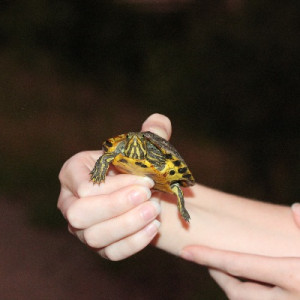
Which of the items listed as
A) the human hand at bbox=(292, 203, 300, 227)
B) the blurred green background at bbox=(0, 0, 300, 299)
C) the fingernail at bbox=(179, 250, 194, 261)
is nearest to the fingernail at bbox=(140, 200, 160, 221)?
the fingernail at bbox=(179, 250, 194, 261)

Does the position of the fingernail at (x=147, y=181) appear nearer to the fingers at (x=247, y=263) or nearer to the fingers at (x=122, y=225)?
the fingers at (x=122, y=225)

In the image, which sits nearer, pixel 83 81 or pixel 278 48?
pixel 278 48

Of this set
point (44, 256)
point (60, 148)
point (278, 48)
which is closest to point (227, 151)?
point (278, 48)

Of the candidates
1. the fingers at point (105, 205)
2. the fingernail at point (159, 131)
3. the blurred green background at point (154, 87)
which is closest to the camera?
the fingers at point (105, 205)

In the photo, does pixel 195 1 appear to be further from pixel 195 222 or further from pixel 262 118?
pixel 195 222

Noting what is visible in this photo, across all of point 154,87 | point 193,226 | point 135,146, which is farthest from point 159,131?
point 154,87

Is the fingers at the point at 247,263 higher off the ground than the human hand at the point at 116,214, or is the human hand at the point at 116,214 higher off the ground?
the human hand at the point at 116,214

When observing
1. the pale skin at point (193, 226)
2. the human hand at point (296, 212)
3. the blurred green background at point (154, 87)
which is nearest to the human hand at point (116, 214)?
the pale skin at point (193, 226)

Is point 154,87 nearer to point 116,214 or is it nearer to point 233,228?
point 233,228
